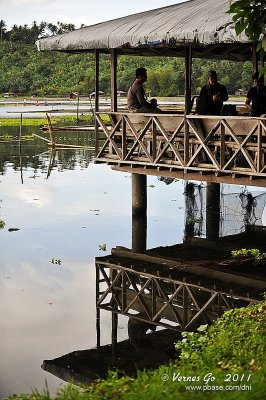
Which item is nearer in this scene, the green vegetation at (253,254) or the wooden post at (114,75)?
the green vegetation at (253,254)

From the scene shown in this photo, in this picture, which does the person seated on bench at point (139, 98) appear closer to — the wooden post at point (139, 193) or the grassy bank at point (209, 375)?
the wooden post at point (139, 193)

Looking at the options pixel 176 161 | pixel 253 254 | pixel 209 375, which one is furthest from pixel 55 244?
pixel 209 375

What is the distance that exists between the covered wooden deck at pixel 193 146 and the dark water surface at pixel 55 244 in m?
1.55

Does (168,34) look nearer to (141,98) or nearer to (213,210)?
(141,98)

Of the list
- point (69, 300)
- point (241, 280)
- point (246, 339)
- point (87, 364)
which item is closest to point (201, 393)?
point (246, 339)

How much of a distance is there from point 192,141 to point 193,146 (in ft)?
1.71

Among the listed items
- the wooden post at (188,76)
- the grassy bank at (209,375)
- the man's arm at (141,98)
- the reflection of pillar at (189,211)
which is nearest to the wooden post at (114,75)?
the man's arm at (141,98)

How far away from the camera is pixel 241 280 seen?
13.1 meters

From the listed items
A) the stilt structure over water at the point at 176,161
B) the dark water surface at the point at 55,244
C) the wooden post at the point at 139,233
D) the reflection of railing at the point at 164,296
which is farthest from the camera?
the wooden post at the point at 139,233

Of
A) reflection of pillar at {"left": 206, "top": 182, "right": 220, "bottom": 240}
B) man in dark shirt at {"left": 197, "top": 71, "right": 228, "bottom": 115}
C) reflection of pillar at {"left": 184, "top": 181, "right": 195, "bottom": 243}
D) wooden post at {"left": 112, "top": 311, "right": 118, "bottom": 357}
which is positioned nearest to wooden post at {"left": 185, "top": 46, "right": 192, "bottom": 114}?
man in dark shirt at {"left": 197, "top": 71, "right": 228, "bottom": 115}

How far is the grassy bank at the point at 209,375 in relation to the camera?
20.2ft

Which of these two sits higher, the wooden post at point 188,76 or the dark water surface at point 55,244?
the wooden post at point 188,76

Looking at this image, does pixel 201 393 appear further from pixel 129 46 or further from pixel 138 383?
pixel 129 46

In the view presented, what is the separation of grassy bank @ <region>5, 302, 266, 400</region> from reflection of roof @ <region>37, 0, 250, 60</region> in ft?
16.7
